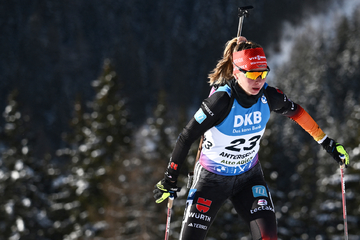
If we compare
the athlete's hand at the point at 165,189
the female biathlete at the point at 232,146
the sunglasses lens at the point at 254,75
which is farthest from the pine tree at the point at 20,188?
the sunglasses lens at the point at 254,75

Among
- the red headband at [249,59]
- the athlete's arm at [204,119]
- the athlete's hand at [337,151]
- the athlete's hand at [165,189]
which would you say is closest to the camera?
the athlete's arm at [204,119]

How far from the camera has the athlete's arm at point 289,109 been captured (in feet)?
16.6

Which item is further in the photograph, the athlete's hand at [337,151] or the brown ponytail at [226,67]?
the athlete's hand at [337,151]

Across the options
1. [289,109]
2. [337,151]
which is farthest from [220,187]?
[337,151]

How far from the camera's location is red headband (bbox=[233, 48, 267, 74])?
4586mm

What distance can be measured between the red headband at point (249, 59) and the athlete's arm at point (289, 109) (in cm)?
51

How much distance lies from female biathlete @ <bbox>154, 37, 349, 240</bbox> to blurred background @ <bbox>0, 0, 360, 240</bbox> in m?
18.8

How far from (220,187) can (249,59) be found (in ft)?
5.35

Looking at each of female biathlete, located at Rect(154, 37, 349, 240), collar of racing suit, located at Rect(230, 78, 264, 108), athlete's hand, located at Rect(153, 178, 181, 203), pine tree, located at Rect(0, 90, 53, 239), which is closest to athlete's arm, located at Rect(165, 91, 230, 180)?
female biathlete, located at Rect(154, 37, 349, 240)

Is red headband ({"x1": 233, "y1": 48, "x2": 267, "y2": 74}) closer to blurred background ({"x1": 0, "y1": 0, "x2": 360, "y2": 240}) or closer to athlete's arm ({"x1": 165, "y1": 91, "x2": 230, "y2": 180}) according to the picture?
athlete's arm ({"x1": 165, "y1": 91, "x2": 230, "y2": 180})

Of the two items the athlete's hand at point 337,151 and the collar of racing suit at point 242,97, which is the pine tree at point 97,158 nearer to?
the athlete's hand at point 337,151

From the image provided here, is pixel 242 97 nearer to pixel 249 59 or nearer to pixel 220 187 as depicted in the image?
pixel 249 59

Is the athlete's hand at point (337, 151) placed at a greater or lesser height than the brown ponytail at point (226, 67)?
lesser

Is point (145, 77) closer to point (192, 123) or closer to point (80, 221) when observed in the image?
point (80, 221)
